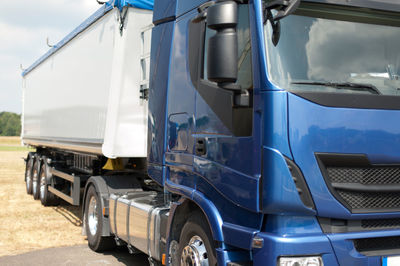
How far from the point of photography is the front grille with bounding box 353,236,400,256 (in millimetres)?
3246

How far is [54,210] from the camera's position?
11.0m

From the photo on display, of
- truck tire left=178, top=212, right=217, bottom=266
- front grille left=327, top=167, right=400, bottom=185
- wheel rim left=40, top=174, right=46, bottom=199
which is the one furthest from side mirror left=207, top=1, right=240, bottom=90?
wheel rim left=40, top=174, right=46, bottom=199

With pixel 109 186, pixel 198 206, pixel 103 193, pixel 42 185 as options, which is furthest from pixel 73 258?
pixel 42 185

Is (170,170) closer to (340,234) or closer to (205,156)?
(205,156)

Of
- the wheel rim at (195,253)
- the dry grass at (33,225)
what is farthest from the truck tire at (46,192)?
the wheel rim at (195,253)

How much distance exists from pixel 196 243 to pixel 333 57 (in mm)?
1863

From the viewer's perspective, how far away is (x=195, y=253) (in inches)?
156

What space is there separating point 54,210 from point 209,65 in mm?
8645

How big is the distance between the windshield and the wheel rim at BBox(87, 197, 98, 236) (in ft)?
15.0

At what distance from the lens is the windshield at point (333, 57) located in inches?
128

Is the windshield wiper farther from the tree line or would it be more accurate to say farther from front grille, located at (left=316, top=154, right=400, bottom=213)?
the tree line

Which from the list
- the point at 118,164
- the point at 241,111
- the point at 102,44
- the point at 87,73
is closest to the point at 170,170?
the point at 241,111

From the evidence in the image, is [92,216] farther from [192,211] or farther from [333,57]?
[333,57]

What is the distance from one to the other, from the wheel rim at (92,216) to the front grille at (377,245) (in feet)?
15.1
